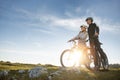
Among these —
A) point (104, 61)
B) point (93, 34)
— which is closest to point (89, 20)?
point (93, 34)

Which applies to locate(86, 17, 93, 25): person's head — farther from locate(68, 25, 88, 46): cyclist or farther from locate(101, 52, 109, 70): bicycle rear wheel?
locate(101, 52, 109, 70): bicycle rear wheel

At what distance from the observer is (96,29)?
18.2m

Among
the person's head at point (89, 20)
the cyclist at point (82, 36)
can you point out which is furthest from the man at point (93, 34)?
the cyclist at point (82, 36)

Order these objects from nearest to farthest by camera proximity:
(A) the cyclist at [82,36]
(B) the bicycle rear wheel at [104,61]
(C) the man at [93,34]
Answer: (C) the man at [93,34] < (B) the bicycle rear wheel at [104,61] < (A) the cyclist at [82,36]

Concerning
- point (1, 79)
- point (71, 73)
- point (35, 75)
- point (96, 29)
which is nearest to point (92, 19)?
point (96, 29)

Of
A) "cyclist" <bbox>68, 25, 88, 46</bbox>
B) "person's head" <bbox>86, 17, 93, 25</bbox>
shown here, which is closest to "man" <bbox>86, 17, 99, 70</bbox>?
"person's head" <bbox>86, 17, 93, 25</bbox>

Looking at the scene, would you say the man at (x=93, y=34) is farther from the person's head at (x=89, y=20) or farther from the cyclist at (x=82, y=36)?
the cyclist at (x=82, y=36)

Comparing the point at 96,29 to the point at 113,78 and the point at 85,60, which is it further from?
the point at 113,78

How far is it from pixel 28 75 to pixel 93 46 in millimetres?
Result: 6022

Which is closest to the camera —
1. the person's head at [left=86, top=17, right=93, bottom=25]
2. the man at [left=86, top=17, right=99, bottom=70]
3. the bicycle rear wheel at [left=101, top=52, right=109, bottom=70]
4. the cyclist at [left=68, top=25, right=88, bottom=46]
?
the man at [left=86, top=17, right=99, bottom=70]

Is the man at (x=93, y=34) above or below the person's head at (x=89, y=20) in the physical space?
below

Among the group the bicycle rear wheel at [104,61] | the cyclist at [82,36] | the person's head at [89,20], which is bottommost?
the bicycle rear wheel at [104,61]

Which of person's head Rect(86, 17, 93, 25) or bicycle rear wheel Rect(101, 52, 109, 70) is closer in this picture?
bicycle rear wheel Rect(101, 52, 109, 70)

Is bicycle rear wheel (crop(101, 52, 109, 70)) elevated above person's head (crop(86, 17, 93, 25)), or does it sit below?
below
